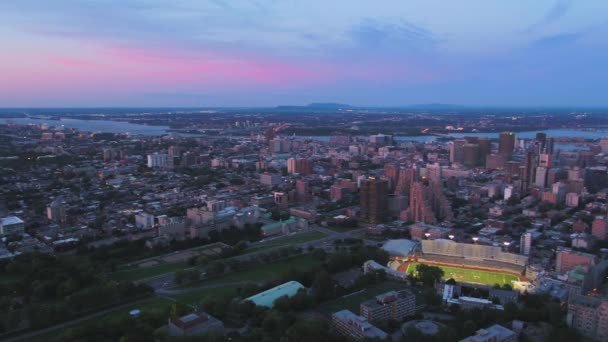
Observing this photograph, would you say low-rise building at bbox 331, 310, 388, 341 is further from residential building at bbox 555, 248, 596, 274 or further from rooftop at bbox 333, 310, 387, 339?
residential building at bbox 555, 248, 596, 274

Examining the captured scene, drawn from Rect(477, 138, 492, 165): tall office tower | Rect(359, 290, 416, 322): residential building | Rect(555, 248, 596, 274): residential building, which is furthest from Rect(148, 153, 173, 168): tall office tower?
Rect(555, 248, 596, 274): residential building

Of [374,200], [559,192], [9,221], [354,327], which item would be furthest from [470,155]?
[9,221]

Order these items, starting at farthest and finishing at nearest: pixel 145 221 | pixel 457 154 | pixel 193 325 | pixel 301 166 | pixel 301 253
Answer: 1. pixel 457 154
2. pixel 301 166
3. pixel 145 221
4. pixel 301 253
5. pixel 193 325

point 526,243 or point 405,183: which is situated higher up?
point 405,183

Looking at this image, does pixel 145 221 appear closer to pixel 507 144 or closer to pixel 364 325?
pixel 364 325

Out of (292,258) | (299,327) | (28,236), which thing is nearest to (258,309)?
(299,327)

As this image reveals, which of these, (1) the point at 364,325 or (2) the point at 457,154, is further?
(2) the point at 457,154

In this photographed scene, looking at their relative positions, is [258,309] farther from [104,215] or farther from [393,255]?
[104,215]

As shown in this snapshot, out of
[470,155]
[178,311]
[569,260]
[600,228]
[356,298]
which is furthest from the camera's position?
[470,155]
